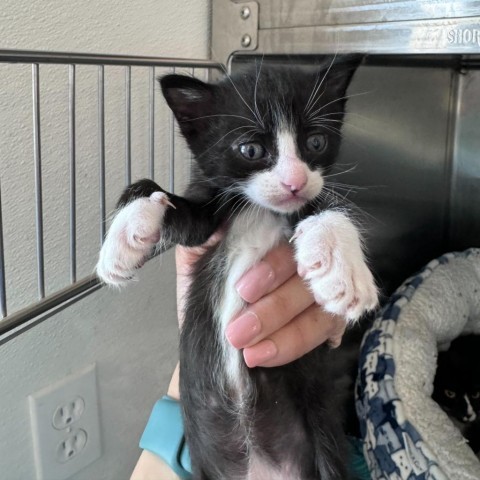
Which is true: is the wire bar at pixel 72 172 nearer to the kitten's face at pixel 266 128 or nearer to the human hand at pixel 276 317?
the kitten's face at pixel 266 128

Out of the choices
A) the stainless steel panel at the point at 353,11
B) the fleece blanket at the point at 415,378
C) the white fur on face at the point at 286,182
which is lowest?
the fleece blanket at the point at 415,378

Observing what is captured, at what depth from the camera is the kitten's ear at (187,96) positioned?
979 mm

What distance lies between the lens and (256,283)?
95 cm

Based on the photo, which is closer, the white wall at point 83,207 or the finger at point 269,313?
the finger at point 269,313

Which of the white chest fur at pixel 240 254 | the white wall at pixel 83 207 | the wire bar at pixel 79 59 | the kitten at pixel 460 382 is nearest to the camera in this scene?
the wire bar at pixel 79 59

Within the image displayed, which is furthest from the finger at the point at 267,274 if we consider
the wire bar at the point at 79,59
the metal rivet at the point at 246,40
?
the metal rivet at the point at 246,40

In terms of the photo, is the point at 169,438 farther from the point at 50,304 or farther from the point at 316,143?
the point at 316,143

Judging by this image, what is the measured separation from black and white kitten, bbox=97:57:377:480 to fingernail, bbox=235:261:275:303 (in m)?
0.03

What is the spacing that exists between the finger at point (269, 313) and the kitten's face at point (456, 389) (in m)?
0.90

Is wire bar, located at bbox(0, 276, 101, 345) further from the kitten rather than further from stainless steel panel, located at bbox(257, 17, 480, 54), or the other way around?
the kitten

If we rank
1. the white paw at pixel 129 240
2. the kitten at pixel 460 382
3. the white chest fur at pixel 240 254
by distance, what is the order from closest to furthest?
the white paw at pixel 129 240 < the white chest fur at pixel 240 254 < the kitten at pixel 460 382

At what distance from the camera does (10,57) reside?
725 millimetres

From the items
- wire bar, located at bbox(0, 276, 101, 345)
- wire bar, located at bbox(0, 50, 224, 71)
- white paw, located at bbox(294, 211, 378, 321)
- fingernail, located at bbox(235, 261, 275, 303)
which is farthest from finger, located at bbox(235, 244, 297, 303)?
wire bar, located at bbox(0, 50, 224, 71)

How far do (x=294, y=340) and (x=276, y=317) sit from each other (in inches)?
1.9
